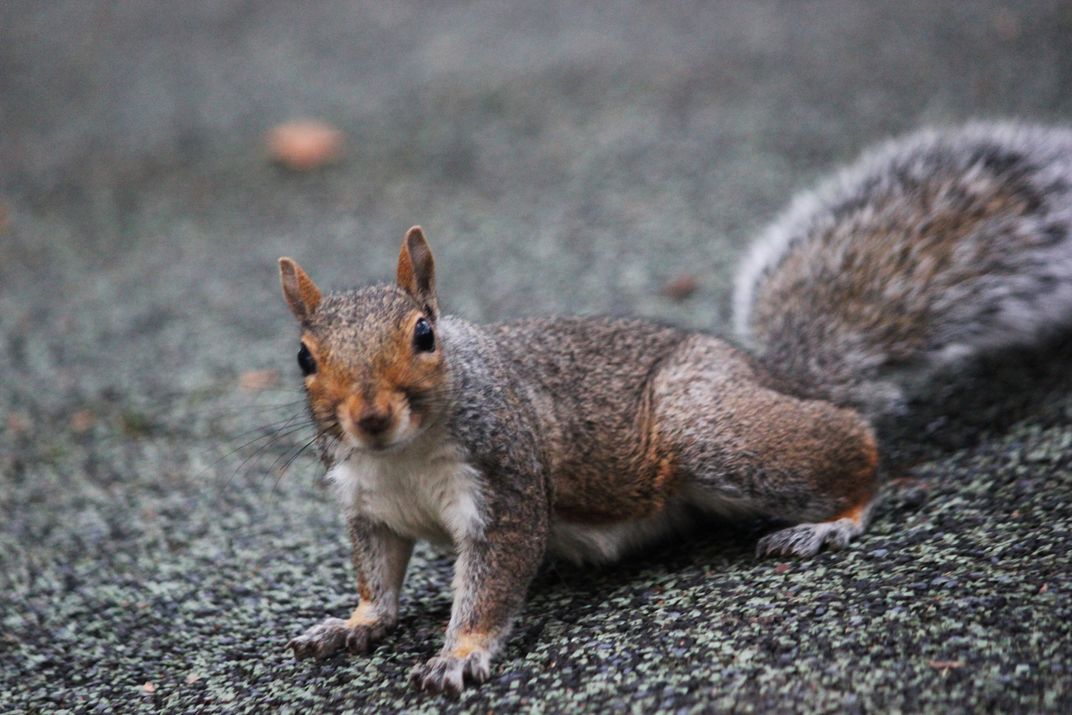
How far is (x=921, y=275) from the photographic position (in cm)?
319

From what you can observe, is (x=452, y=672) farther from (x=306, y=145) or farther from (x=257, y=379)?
(x=306, y=145)

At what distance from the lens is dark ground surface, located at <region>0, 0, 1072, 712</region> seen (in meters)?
2.31

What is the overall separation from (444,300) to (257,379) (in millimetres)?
806

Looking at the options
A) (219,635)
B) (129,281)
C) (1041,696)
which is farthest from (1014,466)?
(129,281)

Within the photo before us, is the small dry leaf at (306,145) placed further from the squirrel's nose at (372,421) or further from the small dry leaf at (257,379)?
the squirrel's nose at (372,421)

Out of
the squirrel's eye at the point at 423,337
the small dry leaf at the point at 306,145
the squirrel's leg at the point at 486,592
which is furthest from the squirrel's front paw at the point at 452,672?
the small dry leaf at the point at 306,145

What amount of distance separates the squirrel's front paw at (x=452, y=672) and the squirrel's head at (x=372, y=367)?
50cm

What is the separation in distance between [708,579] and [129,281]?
377cm

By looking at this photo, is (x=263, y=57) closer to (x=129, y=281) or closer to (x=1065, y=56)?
(x=129, y=281)

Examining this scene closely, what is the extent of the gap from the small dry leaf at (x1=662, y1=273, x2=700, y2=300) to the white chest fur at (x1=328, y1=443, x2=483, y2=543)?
236 centimetres

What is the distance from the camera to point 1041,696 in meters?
Answer: 1.91

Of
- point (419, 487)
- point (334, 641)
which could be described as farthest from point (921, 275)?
point (334, 641)

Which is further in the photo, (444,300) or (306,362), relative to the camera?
(444,300)

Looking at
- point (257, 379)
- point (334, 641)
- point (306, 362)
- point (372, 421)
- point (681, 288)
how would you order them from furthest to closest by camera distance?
point (681, 288) < point (257, 379) < point (334, 641) < point (306, 362) < point (372, 421)
